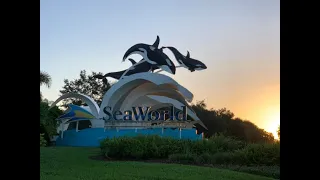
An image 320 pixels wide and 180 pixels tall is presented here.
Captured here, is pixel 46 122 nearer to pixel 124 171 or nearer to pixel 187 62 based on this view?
pixel 187 62

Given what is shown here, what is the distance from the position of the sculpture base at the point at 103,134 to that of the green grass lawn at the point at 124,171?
1727mm

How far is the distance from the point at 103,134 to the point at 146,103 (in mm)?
1476

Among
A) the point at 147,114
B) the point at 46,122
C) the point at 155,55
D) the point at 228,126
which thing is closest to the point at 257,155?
the point at 228,126

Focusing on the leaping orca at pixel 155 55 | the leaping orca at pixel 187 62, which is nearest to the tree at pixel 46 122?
the leaping orca at pixel 155 55

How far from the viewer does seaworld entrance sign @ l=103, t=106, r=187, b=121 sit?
10047mm

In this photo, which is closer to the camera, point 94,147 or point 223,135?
point 223,135

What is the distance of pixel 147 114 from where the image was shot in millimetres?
10336

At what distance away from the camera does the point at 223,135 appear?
940 cm
